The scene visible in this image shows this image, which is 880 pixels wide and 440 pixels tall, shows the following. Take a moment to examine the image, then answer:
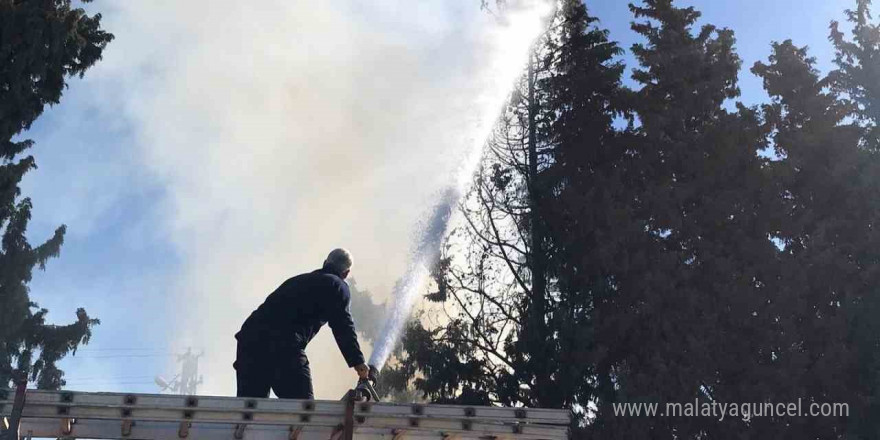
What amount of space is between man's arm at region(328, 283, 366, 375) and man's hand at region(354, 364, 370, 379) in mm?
51

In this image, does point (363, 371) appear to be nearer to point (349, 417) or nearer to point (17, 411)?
point (349, 417)

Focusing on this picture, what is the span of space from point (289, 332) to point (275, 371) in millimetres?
322

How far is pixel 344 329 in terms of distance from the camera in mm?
6199

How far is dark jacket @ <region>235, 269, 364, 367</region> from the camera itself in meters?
6.34

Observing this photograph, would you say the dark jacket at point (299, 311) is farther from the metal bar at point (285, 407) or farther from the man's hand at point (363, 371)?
the metal bar at point (285, 407)

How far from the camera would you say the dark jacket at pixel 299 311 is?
250 inches

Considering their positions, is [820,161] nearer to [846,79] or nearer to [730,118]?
[730,118]

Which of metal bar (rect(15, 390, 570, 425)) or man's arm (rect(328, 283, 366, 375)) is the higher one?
man's arm (rect(328, 283, 366, 375))

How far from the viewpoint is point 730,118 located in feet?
67.7

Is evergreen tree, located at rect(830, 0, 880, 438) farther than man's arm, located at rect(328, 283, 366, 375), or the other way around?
evergreen tree, located at rect(830, 0, 880, 438)

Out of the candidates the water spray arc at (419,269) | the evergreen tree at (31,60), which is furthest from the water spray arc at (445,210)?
the evergreen tree at (31,60)

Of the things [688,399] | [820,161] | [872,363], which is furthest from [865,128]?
[688,399]

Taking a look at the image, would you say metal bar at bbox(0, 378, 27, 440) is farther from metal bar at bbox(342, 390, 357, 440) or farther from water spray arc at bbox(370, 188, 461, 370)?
water spray arc at bbox(370, 188, 461, 370)

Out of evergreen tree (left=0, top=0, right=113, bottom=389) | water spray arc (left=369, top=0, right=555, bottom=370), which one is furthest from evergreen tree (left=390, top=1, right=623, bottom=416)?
evergreen tree (left=0, top=0, right=113, bottom=389)
